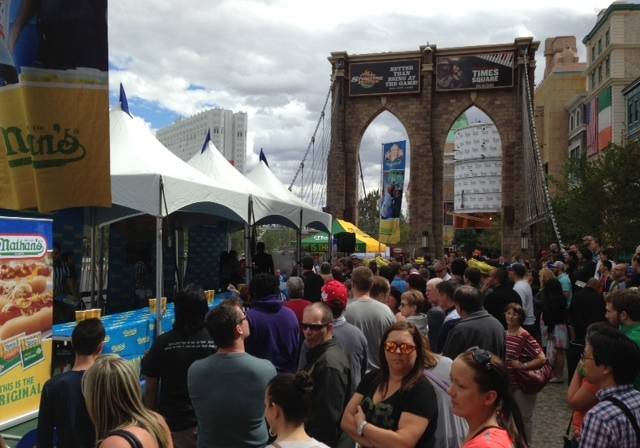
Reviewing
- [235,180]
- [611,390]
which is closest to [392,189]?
[235,180]

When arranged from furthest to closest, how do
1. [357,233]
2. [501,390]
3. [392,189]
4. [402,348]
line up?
[392,189] < [357,233] < [402,348] < [501,390]

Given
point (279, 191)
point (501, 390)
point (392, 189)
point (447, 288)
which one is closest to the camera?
point (501, 390)

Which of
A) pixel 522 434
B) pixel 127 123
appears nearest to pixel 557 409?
pixel 522 434

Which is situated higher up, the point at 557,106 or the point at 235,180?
the point at 557,106

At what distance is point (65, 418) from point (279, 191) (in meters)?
12.0

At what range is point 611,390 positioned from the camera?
2674 mm

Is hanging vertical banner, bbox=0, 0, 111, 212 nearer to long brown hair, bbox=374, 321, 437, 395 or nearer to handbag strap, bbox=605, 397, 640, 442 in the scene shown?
long brown hair, bbox=374, 321, 437, 395

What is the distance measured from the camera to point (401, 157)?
34781 mm

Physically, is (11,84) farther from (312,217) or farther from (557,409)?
(312,217)

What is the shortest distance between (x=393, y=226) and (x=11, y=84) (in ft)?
98.1

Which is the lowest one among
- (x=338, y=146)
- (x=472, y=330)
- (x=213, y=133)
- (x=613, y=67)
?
(x=472, y=330)

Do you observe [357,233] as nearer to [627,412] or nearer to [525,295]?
[525,295]

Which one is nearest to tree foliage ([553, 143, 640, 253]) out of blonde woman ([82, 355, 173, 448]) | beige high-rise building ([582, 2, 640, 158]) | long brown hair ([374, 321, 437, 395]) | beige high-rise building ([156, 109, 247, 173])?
long brown hair ([374, 321, 437, 395])

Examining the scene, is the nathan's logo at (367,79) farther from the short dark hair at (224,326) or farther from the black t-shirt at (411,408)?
the black t-shirt at (411,408)
